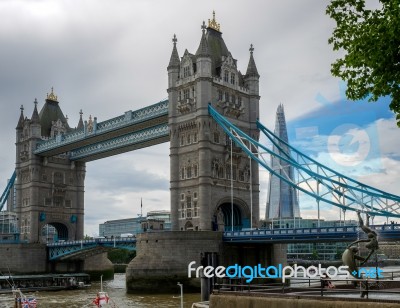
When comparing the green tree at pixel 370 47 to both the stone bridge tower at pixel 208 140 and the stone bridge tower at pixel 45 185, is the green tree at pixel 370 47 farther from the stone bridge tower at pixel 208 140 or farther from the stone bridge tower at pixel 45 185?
the stone bridge tower at pixel 45 185

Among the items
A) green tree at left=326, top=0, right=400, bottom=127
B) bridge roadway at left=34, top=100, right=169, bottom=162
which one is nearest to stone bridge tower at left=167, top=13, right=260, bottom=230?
bridge roadway at left=34, top=100, right=169, bottom=162

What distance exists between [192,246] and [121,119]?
955 inches

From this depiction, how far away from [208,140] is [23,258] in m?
34.3

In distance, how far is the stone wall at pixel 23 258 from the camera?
260ft

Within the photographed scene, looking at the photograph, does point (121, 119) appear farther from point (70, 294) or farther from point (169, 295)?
point (169, 295)

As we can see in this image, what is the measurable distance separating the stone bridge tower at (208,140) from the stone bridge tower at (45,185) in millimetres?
27836

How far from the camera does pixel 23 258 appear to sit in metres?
79.4

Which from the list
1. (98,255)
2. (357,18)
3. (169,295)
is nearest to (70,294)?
(169,295)

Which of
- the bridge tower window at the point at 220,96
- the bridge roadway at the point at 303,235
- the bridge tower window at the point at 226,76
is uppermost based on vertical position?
the bridge tower window at the point at 226,76

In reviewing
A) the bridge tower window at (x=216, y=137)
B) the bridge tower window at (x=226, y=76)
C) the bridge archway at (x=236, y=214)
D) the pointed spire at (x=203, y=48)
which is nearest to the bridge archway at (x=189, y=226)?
→ the bridge archway at (x=236, y=214)

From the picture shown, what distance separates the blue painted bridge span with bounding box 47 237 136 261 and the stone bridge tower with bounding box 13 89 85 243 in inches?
257

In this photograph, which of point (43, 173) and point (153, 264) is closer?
point (153, 264)

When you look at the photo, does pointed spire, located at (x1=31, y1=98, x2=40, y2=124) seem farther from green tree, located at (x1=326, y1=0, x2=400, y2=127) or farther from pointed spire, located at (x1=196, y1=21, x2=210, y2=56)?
green tree, located at (x1=326, y1=0, x2=400, y2=127)

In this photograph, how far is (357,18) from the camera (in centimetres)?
1664
